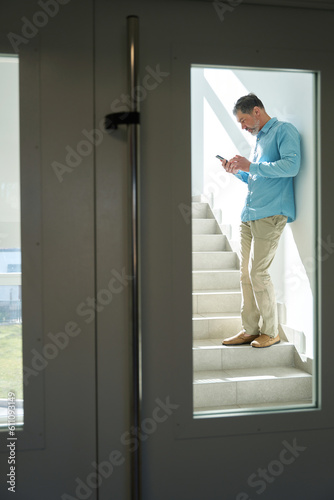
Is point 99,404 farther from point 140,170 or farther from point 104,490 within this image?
point 140,170

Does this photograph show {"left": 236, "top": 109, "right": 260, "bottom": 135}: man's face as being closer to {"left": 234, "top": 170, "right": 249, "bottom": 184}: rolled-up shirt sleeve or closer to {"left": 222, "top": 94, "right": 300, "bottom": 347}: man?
{"left": 222, "top": 94, "right": 300, "bottom": 347}: man

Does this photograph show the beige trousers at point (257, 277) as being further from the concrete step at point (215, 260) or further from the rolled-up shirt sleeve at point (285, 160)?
the rolled-up shirt sleeve at point (285, 160)

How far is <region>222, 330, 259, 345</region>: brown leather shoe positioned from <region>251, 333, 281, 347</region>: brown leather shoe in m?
0.03

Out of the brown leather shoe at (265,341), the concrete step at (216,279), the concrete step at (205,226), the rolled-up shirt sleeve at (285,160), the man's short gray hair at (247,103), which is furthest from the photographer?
the man's short gray hair at (247,103)

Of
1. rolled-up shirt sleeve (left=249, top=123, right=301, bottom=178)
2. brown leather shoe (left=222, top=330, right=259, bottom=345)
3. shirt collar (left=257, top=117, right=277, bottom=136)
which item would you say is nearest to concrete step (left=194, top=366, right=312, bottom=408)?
brown leather shoe (left=222, top=330, right=259, bottom=345)

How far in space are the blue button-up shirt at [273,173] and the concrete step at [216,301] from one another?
0.40 metres

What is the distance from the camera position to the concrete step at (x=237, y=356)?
7.21 ft

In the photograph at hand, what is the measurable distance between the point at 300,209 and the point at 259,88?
68 cm

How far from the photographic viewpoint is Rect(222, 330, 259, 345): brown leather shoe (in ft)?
7.78

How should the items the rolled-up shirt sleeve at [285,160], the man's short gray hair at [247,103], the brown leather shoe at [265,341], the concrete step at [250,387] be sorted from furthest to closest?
the man's short gray hair at [247,103]
the brown leather shoe at [265,341]
the rolled-up shirt sleeve at [285,160]
the concrete step at [250,387]

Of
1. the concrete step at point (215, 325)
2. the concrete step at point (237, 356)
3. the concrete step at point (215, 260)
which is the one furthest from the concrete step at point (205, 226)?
the concrete step at point (237, 356)

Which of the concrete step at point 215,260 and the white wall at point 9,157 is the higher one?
the white wall at point 9,157

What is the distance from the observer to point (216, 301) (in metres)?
2.46

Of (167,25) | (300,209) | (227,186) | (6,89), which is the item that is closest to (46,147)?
(6,89)
